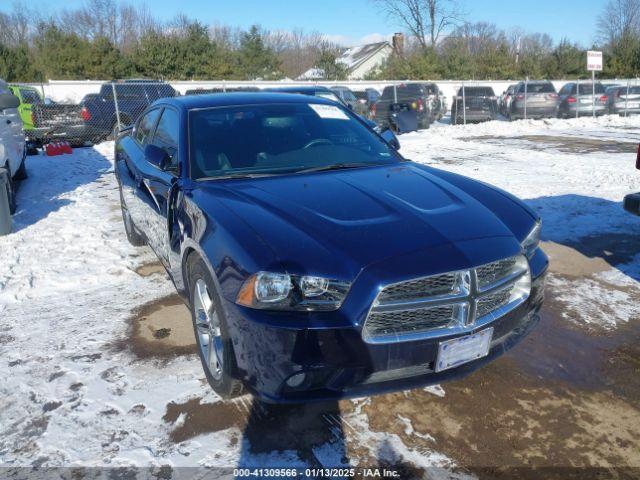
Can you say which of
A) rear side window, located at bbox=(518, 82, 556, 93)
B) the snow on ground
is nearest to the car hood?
the snow on ground

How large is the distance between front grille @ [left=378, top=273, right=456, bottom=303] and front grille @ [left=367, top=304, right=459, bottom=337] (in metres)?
0.06

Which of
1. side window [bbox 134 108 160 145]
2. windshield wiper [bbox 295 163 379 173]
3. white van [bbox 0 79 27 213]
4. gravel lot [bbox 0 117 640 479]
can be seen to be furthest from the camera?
white van [bbox 0 79 27 213]

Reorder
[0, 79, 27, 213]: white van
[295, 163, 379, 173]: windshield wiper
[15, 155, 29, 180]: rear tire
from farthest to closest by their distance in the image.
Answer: [15, 155, 29, 180]: rear tire
[0, 79, 27, 213]: white van
[295, 163, 379, 173]: windshield wiper

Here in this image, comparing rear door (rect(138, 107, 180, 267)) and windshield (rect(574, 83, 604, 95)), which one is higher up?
windshield (rect(574, 83, 604, 95))

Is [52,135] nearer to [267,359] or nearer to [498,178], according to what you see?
A: [498,178]

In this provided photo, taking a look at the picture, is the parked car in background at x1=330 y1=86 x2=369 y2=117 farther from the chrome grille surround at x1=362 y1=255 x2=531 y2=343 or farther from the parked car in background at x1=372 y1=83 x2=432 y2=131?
the chrome grille surround at x1=362 y1=255 x2=531 y2=343

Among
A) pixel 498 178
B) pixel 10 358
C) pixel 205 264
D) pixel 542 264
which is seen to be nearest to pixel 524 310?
pixel 542 264

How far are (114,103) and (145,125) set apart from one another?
11.5 meters

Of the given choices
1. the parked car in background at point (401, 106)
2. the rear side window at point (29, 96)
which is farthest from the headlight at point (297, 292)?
the parked car in background at point (401, 106)

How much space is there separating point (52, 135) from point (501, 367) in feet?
46.7

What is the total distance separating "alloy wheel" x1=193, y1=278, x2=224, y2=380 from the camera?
2916 millimetres

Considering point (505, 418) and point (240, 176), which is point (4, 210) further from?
point (505, 418)

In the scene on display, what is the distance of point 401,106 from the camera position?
18.4 m

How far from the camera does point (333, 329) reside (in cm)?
233
